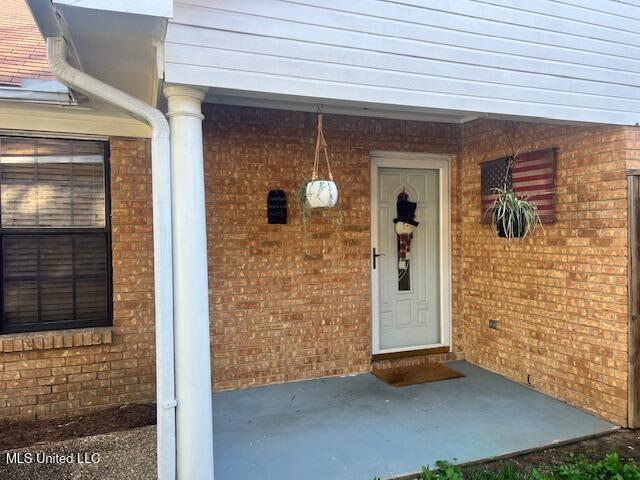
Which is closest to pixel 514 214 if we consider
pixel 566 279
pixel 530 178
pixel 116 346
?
pixel 530 178

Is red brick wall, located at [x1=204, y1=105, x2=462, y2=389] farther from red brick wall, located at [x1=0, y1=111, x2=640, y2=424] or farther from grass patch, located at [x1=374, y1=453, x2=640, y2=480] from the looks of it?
grass patch, located at [x1=374, y1=453, x2=640, y2=480]

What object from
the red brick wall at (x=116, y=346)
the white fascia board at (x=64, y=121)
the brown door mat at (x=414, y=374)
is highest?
the white fascia board at (x=64, y=121)

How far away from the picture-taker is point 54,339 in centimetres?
381

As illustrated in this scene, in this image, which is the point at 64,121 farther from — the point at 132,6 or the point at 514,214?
the point at 514,214

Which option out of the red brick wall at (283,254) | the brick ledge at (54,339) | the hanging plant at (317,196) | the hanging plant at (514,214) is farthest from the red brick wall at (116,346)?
the hanging plant at (514,214)

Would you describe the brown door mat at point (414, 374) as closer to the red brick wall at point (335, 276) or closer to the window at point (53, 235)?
the red brick wall at point (335, 276)

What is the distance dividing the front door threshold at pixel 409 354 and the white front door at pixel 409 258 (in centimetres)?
5

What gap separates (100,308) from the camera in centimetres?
409

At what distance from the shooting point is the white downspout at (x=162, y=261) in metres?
2.54

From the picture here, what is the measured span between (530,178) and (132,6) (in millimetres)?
3666

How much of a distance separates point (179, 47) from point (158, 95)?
561 millimetres

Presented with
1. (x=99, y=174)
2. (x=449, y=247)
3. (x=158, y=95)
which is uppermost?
(x=158, y=95)

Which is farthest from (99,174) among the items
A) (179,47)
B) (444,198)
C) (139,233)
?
(444,198)

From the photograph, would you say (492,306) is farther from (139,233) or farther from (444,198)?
(139,233)
